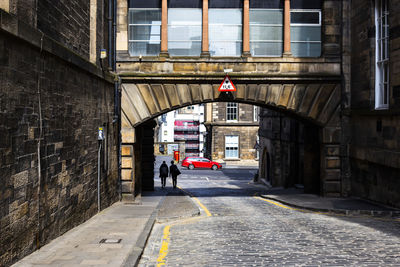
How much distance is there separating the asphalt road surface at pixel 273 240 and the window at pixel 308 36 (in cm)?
647

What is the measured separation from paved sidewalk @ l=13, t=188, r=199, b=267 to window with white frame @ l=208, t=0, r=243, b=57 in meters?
6.48

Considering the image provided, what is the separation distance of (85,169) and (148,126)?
10372 millimetres

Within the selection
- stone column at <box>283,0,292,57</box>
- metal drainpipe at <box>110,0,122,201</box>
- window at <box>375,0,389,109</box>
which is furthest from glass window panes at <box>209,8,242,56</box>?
window at <box>375,0,389,109</box>

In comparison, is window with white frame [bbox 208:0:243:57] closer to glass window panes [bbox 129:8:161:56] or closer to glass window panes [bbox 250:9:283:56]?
glass window panes [bbox 250:9:283:56]

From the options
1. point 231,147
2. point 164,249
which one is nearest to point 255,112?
point 231,147

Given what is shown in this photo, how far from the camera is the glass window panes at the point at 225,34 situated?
18.2m

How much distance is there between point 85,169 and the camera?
1255 centimetres

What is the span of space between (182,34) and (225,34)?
1615 millimetres

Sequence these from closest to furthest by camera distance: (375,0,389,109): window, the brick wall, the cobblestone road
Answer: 1. the cobblestone road
2. the brick wall
3. (375,0,389,109): window

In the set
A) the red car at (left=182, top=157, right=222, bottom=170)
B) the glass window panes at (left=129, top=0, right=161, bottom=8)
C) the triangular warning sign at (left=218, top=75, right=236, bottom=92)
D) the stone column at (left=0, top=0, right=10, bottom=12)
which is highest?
the glass window panes at (left=129, top=0, right=161, bottom=8)

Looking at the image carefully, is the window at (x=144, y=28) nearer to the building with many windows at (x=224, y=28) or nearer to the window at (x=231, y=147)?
the building with many windows at (x=224, y=28)

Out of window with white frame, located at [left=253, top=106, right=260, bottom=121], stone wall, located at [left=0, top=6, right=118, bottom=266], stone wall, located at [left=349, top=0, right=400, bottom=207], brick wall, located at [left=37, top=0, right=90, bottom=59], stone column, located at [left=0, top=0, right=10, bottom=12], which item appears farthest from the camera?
window with white frame, located at [left=253, top=106, right=260, bottom=121]

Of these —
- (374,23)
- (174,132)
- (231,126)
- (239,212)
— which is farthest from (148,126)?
(174,132)

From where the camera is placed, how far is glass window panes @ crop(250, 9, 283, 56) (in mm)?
18219
